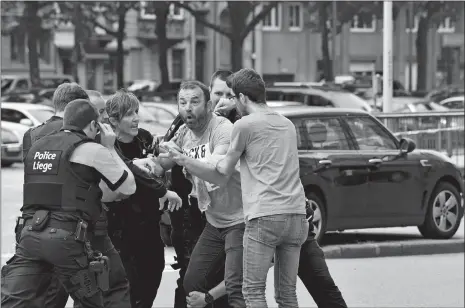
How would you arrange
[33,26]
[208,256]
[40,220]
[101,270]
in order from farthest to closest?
[33,26]
[208,256]
[101,270]
[40,220]

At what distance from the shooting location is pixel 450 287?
10.8 m

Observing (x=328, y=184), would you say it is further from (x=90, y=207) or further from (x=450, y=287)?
(x=90, y=207)

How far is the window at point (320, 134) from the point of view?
12.7 m

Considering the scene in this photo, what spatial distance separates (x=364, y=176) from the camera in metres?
12.9

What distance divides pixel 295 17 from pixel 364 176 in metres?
59.3

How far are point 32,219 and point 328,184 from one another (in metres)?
6.63

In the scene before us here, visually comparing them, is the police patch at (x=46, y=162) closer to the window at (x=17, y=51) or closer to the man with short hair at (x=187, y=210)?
the man with short hair at (x=187, y=210)

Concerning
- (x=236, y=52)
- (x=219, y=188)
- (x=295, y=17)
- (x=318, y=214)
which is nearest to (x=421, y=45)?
(x=236, y=52)

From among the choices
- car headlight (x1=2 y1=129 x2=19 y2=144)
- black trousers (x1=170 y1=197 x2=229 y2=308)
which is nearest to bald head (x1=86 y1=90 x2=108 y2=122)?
black trousers (x1=170 y1=197 x2=229 y2=308)

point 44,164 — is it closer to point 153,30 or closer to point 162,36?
point 162,36

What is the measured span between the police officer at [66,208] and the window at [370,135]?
6.94 meters

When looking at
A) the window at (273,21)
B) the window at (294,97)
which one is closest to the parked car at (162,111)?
the window at (294,97)

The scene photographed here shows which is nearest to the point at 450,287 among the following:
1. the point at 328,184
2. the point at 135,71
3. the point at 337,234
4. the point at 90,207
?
the point at 328,184

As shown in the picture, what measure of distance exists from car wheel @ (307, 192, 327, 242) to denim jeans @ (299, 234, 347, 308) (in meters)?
4.82
